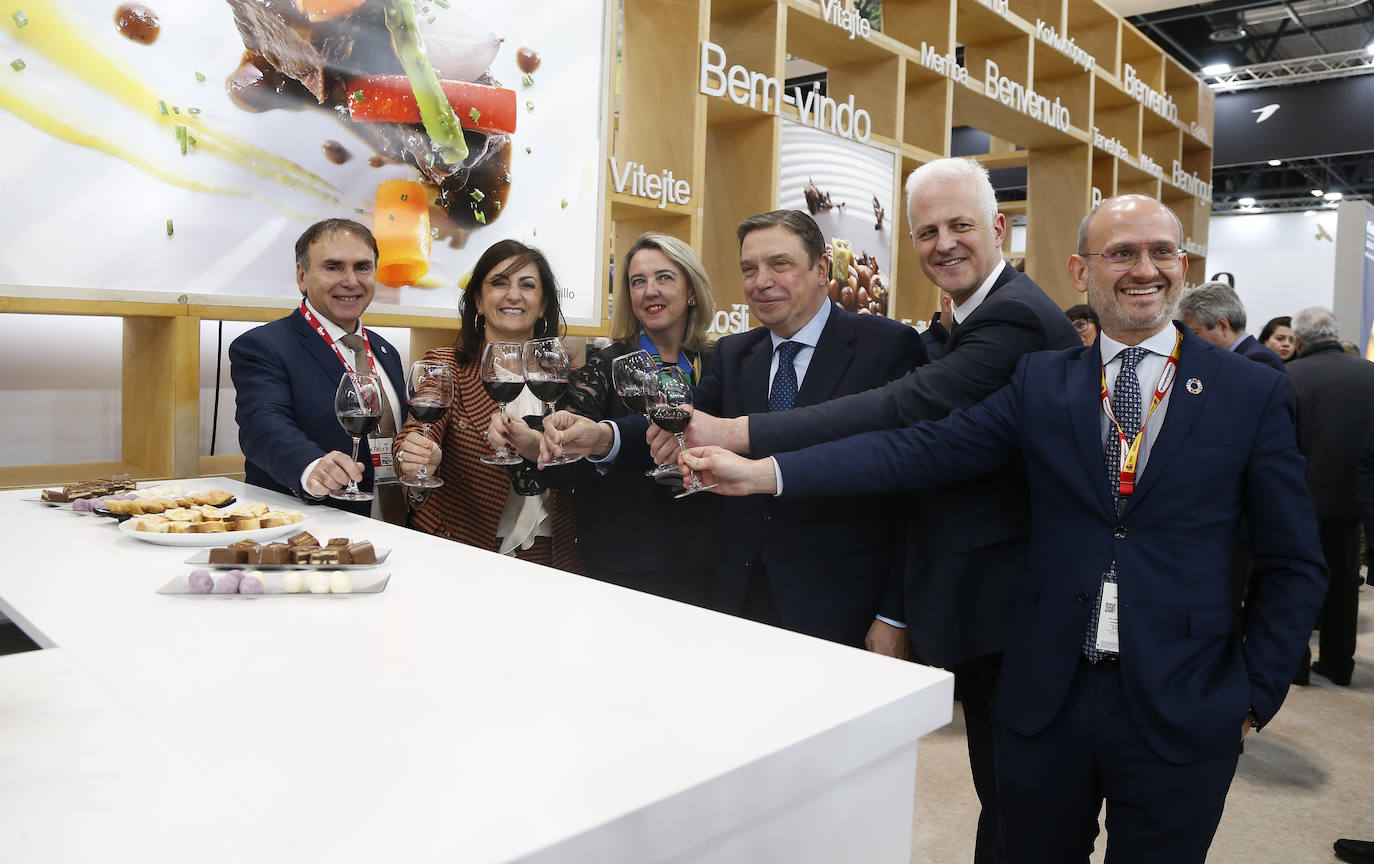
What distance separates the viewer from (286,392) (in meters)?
2.23

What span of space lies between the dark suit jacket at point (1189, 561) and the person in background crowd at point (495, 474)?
115 centimetres

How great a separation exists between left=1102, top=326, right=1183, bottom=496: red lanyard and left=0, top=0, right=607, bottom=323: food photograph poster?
2120 mm

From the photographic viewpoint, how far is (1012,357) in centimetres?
186

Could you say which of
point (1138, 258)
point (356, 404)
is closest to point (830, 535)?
point (1138, 258)

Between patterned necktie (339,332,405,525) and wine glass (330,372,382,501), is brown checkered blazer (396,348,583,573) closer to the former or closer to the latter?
patterned necktie (339,332,405,525)

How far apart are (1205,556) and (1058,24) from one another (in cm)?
501

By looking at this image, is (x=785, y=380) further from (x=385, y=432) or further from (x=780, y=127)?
(x=780, y=127)

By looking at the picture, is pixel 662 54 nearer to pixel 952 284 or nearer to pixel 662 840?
pixel 952 284

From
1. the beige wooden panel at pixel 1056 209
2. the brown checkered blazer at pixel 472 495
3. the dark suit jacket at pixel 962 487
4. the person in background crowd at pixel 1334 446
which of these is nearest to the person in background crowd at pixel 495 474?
the brown checkered blazer at pixel 472 495

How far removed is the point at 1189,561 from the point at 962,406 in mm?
524

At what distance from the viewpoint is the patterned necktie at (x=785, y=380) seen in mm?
2141

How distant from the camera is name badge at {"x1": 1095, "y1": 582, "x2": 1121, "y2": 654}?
1.51m

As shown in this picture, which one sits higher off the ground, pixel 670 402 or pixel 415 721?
pixel 670 402

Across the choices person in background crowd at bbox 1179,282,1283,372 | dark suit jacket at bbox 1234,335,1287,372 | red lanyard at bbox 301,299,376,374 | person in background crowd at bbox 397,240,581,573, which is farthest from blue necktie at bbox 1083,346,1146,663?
person in background crowd at bbox 1179,282,1283,372
